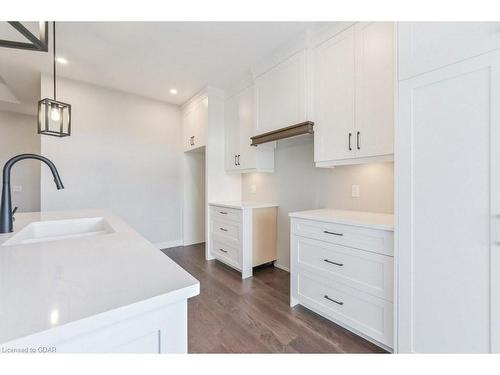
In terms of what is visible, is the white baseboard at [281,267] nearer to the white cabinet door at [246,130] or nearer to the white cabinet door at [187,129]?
the white cabinet door at [246,130]

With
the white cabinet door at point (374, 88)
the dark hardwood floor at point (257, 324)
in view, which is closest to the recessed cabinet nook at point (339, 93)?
the white cabinet door at point (374, 88)

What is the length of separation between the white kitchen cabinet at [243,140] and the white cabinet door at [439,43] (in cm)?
182

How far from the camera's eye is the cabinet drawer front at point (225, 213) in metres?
2.94

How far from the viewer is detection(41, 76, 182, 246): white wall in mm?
3176

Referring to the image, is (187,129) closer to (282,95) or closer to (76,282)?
(282,95)

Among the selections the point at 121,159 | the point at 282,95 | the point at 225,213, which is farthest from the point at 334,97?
A: the point at 121,159

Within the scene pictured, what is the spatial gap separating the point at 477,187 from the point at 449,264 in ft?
1.35

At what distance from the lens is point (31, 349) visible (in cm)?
40

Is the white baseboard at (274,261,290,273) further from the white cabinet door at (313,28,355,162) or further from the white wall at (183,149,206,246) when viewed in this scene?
the white wall at (183,149,206,246)

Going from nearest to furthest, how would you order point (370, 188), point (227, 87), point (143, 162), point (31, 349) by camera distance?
point (31, 349)
point (370, 188)
point (227, 87)
point (143, 162)

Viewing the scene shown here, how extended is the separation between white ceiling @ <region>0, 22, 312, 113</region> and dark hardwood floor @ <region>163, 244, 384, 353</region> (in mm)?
2647

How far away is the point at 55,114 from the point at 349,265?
2.80 meters

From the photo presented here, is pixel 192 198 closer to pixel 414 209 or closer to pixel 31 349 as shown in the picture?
pixel 414 209
